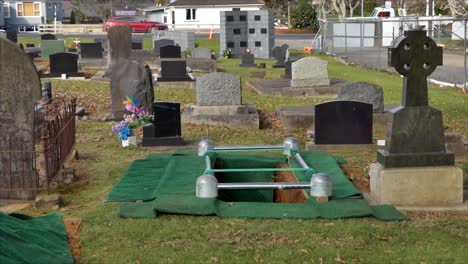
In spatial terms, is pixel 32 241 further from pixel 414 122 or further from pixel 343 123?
pixel 343 123

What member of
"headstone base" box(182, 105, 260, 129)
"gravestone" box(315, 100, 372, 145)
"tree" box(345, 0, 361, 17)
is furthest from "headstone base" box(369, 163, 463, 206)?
"tree" box(345, 0, 361, 17)

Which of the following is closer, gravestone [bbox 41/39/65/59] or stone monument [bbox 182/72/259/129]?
stone monument [bbox 182/72/259/129]

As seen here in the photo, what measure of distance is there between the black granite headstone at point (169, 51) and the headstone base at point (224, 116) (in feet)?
46.7

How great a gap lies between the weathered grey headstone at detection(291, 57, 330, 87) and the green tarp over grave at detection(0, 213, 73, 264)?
14275 millimetres

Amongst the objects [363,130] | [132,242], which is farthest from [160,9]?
[132,242]

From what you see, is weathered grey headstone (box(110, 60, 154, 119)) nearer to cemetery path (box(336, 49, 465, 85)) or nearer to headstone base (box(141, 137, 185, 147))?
headstone base (box(141, 137, 185, 147))

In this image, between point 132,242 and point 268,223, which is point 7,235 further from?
point 268,223

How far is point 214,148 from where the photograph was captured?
11.2 meters

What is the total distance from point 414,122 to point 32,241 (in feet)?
15.0

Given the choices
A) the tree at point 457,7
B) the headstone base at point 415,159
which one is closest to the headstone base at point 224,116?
the headstone base at point 415,159

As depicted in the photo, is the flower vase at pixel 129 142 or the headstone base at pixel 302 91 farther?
the headstone base at pixel 302 91

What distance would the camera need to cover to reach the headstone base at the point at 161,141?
44.2 feet

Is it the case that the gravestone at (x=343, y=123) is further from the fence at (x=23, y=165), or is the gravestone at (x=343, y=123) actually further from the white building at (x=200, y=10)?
the white building at (x=200, y=10)

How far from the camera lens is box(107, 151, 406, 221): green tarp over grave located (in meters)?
8.23
